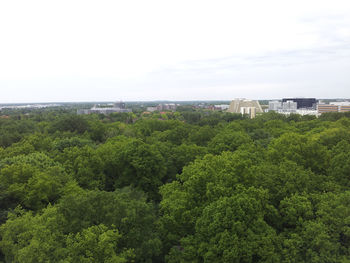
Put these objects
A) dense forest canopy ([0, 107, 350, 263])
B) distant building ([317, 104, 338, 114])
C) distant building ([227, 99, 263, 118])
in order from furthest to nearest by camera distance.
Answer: distant building ([317, 104, 338, 114]), distant building ([227, 99, 263, 118]), dense forest canopy ([0, 107, 350, 263])

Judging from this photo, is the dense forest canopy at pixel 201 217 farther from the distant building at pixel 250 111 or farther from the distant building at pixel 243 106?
the distant building at pixel 243 106

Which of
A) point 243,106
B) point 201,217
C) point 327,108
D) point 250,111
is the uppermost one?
point 243,106

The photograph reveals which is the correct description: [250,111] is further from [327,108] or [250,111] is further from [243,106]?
[327,108]

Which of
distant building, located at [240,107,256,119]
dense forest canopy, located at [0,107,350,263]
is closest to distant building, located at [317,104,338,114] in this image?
distant building, located at [240,107,256,119]

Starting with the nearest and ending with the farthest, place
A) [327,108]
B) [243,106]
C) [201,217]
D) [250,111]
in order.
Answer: [201,217], [250,111], [327,108], [243,106]

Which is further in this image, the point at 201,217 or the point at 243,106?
the point at 243,106

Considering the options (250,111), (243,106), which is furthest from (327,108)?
(250,111)

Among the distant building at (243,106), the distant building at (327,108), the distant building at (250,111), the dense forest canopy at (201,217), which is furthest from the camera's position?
the distant building at (327,108)

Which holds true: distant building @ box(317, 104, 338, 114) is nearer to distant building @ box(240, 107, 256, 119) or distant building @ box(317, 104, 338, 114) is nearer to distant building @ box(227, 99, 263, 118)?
distant building @ box(227, 99, 263, 118)

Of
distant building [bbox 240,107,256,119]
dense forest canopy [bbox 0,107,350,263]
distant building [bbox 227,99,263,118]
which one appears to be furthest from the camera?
distant building [bbox 227,99,263,118]

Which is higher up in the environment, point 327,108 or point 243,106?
point 243,106

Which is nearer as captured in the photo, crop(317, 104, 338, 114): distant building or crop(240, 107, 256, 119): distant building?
crop(240, 107, 256, 119): distant building

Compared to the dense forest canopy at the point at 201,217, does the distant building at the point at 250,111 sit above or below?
above

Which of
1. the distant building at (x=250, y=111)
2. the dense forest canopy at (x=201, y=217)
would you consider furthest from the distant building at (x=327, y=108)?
the dense forest canopy at (x=201, y=217)
